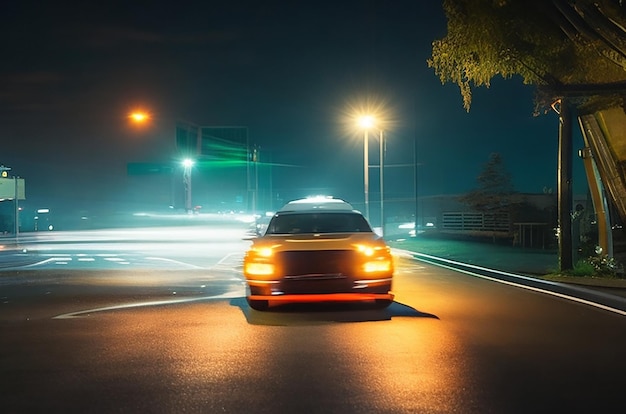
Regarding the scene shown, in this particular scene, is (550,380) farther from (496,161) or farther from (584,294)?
(496,161)

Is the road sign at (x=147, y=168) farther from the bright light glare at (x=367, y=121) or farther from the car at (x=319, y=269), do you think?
the car at (x=319, y=269)

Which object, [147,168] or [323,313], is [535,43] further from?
[147,168]

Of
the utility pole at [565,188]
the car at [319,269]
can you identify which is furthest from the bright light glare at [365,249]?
the utility pole at [565,188]

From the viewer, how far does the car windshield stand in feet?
46.3

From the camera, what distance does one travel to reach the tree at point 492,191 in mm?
44812

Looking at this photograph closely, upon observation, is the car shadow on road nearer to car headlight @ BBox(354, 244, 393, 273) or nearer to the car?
the car

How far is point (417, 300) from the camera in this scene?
14766 mm

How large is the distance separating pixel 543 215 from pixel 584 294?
28.0 m

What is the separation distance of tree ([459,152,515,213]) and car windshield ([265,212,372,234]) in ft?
103

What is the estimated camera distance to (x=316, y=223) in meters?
14.2

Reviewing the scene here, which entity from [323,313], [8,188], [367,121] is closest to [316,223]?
[323,313]

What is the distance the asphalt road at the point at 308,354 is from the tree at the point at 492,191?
28877 millimetres

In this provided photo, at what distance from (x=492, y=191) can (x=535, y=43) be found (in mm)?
29424

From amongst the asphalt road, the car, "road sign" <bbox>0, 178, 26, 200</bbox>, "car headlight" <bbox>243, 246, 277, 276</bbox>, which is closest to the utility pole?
the asphalt road
